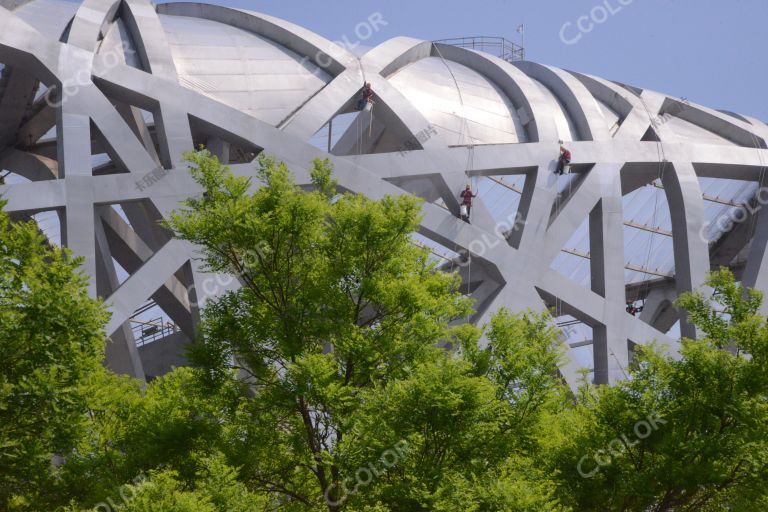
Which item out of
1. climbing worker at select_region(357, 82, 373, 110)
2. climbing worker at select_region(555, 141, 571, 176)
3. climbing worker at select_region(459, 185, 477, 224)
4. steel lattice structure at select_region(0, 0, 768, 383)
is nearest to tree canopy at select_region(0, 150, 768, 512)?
steel lattice structure at select_region(0, 0, 768, 383)

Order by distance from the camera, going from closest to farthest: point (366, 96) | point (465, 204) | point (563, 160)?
point (465, 204), point (366, 96), point (563, 160)

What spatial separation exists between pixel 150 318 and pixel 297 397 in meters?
30.0

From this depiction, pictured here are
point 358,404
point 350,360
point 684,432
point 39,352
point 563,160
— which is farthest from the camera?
point 563,160

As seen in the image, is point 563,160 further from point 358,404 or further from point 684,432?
point 358,404

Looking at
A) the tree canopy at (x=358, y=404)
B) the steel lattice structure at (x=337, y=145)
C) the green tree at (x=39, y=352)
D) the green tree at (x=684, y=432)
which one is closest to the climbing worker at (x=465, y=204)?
the steel lattice structure at (x=337, y=145)

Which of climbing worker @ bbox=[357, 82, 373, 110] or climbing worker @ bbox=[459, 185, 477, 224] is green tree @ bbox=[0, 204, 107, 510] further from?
climbing worker @ bbox=[459, 185, 477, 224]

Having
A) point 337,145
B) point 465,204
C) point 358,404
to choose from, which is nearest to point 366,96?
point 465,204

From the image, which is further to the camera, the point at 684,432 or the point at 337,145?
the point at 337,145

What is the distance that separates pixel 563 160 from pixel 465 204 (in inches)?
167

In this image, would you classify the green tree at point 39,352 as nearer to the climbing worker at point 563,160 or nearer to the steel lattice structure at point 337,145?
the steel lattice structure at point 337,145

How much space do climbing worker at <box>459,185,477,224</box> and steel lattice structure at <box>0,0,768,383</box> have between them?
0.33m

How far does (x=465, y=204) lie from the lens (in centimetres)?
3328

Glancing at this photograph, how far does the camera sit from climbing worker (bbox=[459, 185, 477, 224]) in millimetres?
33062

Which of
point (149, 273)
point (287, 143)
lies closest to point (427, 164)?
point (287, 143)
